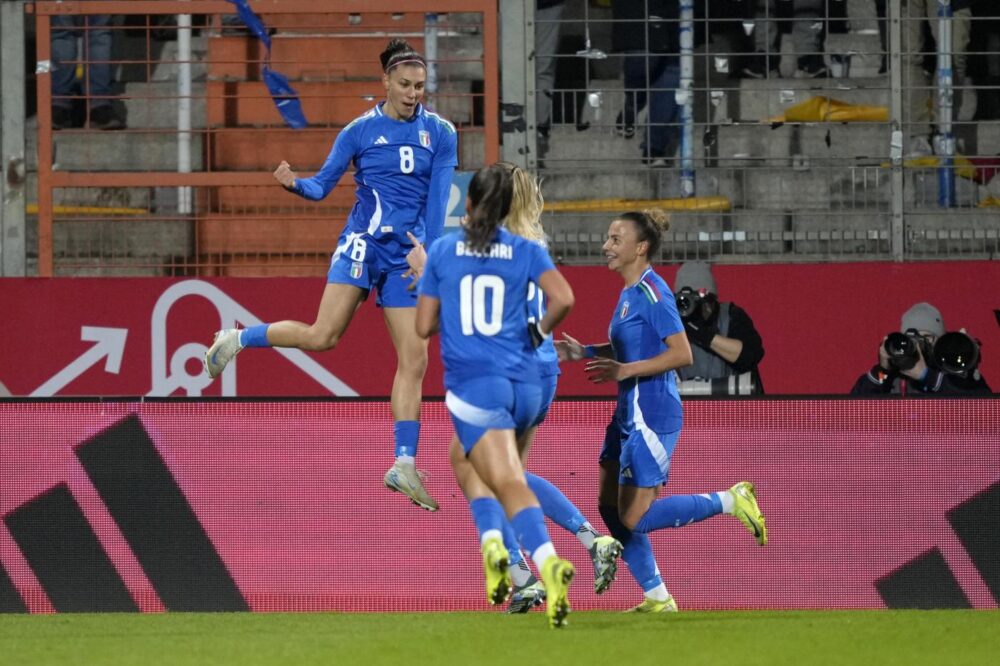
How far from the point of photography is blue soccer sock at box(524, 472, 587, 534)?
7.90m

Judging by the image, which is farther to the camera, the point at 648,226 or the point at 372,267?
the point at 372,267

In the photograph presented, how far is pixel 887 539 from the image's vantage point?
864cm

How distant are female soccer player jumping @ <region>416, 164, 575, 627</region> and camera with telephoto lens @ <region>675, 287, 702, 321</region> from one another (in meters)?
3.49

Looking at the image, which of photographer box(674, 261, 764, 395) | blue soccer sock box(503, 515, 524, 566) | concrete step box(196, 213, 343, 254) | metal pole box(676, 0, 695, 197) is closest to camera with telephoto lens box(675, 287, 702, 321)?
photographer box(674, 261, 764, 395)

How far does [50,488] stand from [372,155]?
8.31ft

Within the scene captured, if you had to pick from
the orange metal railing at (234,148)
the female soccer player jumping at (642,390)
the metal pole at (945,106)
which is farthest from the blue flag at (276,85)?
the metal pole at (945,106)

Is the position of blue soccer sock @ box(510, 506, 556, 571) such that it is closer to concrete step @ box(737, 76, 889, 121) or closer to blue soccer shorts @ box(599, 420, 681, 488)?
blue soccer shorts @ box(599, 420, 681, 488)

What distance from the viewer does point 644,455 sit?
7.77 m

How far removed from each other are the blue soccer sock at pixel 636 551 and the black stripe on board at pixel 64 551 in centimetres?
257

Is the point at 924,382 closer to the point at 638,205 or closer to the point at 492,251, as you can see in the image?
the point at 638,205

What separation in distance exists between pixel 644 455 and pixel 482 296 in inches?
66.9

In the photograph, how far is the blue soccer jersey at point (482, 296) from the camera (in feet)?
21.0

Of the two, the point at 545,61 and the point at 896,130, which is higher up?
the point at 545,61

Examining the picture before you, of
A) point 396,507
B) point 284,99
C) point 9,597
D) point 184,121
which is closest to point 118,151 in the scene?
point 184,121
